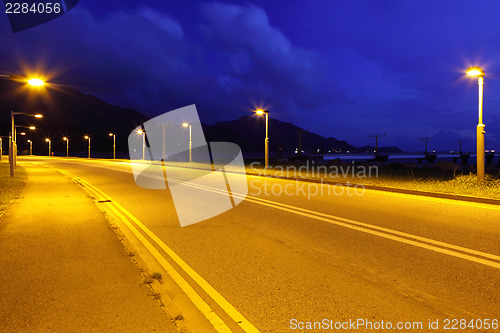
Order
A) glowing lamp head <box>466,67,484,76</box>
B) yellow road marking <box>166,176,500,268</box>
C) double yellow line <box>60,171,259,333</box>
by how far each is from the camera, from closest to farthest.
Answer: double yellow line <box>60,171,259,333</box> < yellow road marking <box>166,176,500,268</box> < glowing lamp head <box>466,67,484,76</box>

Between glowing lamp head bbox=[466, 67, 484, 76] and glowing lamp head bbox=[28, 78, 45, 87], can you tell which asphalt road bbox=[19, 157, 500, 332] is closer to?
glowing lamp head bbox=[466, 67, 484, 76]

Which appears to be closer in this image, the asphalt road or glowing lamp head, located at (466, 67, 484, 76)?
the asphalt road

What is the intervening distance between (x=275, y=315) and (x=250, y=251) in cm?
245

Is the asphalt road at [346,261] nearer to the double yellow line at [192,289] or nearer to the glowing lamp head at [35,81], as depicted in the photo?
the double yellow line at [192,289]

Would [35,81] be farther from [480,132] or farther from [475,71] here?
[480,132]

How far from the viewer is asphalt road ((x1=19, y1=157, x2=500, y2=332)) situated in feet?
12.7

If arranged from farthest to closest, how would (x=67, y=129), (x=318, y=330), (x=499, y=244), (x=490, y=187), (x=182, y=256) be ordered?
1. (x=67, y=129)
2. (x=490, y=187)
3. (x=499, y=244)
4. (x=182, y=256)
5. (x=318, y=330)

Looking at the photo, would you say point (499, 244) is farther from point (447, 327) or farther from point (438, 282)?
point (447, 327)

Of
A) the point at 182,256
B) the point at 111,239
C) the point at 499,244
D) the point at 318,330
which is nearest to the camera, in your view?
the point at 318,330

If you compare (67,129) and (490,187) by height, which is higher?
(67,129)

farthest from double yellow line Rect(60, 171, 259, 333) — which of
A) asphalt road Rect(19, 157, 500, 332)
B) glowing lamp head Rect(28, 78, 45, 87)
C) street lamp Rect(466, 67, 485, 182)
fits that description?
street lamp Rect(466, 67, 485, 182)

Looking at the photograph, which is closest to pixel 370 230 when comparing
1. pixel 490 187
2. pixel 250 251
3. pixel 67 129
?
pixel 250 251

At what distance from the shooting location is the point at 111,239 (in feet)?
23.4

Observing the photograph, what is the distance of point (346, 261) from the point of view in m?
5.54
